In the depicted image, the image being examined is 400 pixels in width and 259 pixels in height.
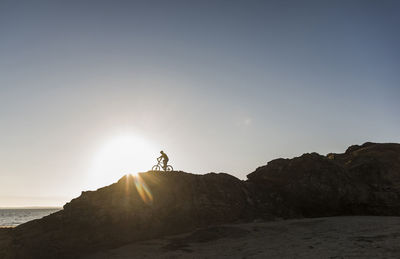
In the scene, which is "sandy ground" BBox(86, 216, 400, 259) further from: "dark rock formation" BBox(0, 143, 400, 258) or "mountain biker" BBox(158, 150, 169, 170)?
"mountain biker" BBox(158, 150, 169, 170)

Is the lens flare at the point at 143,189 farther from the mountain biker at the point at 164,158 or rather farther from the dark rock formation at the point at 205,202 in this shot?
the mountain biker at the point at 164,158

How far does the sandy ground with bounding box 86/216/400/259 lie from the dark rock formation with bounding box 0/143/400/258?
6.93 feet

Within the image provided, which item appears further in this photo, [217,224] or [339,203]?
[339,203]

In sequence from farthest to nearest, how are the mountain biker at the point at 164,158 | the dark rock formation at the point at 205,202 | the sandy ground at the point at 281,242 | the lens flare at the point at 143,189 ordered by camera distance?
the mountain biker at the point at 164,158 → the lens flare at the point at 143,189 → the dark rock formation at the point at 205,202 → the sandy ground at the point at 281,242

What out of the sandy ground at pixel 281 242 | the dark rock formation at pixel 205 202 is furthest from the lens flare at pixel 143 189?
the sandy ground at pixel 281 242

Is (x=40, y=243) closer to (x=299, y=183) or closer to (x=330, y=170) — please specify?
(x=299, y=183)

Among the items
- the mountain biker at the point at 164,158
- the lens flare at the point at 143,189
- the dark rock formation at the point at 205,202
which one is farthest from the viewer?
the mountain biker at the point at 164,158

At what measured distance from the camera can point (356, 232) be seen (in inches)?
827

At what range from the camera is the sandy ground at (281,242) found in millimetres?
16656

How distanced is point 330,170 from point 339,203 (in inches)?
154

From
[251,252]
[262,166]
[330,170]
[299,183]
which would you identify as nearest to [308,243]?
[251,252]

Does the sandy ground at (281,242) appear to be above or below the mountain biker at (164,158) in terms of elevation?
below

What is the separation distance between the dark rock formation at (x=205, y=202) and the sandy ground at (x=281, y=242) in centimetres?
211

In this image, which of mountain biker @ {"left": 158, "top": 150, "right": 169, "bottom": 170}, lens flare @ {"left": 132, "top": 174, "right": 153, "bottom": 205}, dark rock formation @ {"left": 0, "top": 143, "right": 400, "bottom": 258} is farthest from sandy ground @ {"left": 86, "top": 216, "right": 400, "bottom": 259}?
mountain biker @ {"left": 158, "top": 150, "right": 169, "bottom": 170}
